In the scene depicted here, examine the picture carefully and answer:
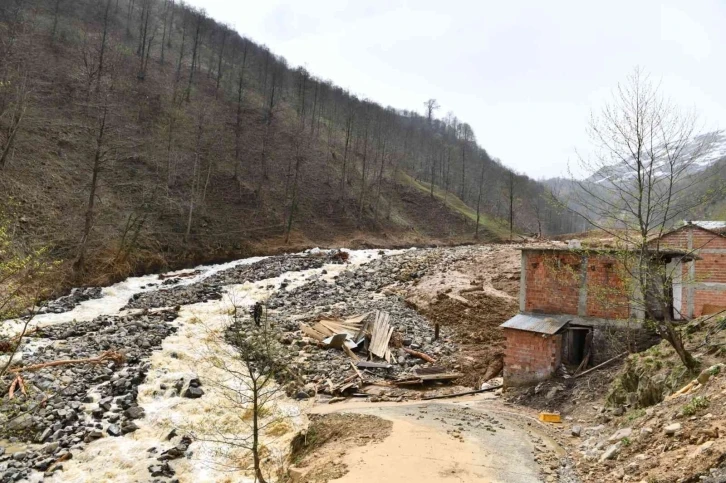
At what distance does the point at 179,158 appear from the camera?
1435 inches

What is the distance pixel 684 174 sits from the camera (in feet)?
27.8

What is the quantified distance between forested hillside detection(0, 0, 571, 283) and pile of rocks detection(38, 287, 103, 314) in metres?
1.21

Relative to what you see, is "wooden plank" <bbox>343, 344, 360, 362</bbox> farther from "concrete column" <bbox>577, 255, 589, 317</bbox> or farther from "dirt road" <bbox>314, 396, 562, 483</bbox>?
"concrete column" <bbox>577, 255, 589, 317</bbox>

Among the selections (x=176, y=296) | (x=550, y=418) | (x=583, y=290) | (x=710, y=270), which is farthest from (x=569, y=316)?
(x=176, y=296)

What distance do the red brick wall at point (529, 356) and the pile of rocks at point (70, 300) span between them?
15742mm

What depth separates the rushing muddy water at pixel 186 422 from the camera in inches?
320

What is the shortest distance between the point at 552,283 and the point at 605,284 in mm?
1270

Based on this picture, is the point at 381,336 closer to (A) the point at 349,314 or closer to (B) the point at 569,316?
(A) the point at 349,314

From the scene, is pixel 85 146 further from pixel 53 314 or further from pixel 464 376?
pixel 464 376

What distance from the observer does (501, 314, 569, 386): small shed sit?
11.0 meters

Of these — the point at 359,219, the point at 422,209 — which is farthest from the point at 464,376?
the point at 422,209

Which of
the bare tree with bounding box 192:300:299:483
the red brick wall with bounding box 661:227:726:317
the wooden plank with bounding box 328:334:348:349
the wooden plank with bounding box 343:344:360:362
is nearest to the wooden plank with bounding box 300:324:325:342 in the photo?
the wooden plank with bounding box 328:334:348:349

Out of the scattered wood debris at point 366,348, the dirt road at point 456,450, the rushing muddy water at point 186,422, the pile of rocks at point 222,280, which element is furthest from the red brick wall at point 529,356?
the pile of rocks at point 222,280

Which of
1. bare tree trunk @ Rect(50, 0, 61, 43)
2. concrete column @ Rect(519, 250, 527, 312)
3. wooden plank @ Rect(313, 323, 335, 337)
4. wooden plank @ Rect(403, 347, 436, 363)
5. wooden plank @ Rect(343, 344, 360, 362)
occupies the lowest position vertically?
wooden plank @ Rect(343, 344, 360, 362)
